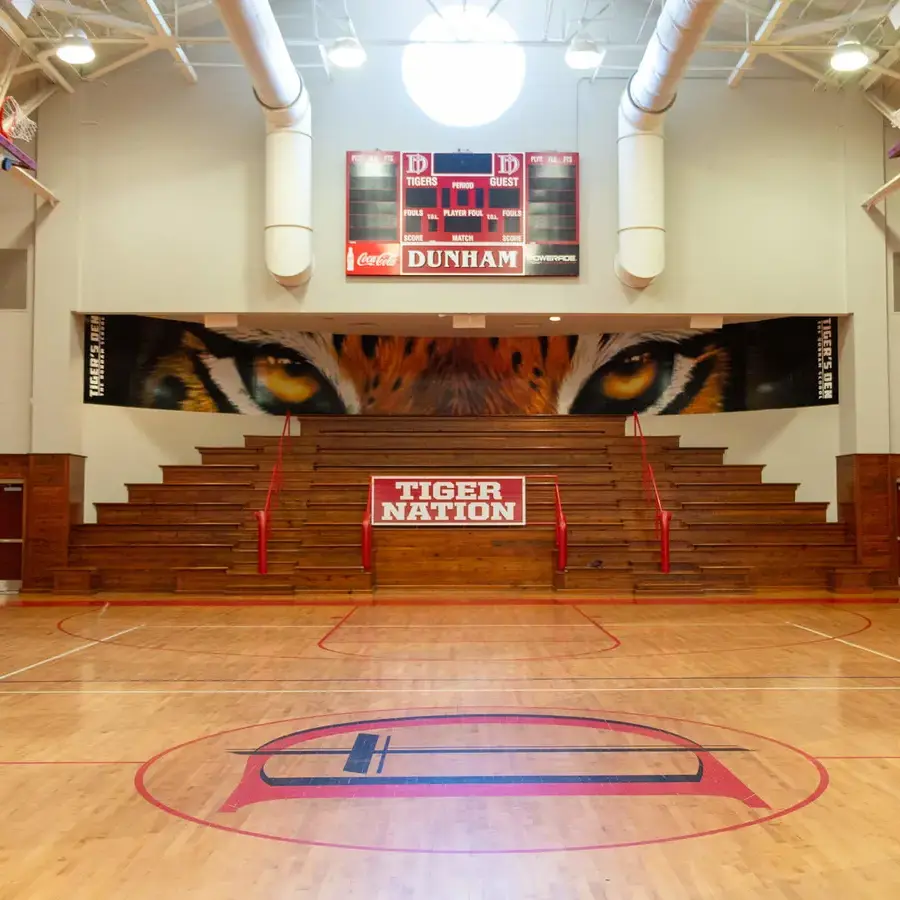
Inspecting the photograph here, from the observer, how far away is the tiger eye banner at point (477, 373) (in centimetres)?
1550

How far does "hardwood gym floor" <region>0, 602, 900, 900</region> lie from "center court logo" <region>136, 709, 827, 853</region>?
0.6 inches

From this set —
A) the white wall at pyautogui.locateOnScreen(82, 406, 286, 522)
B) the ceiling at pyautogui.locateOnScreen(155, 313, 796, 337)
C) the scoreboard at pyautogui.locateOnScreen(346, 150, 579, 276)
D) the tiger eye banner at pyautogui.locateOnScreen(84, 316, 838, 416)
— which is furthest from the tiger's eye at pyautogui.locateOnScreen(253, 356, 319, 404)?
the scoreboard at pyautogui.locateOnScreen(346, 150, 579, 276)

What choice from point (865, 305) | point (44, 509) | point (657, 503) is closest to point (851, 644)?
point (657, 503)

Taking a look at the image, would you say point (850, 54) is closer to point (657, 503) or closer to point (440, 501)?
point (657, 503)

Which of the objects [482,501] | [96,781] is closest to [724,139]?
[482,501]

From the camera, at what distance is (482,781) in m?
4.04

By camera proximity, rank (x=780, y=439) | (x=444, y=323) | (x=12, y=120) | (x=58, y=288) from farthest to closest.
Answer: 1. (x=780, y=439)
2. (x=444, y=323)
3. (x=58, y=288)
4. (x=12, y=120)

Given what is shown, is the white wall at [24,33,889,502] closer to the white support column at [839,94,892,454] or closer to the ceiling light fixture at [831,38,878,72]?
the white support column at [839,94,892,454]

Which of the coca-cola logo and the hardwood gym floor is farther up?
the coca-cola logo

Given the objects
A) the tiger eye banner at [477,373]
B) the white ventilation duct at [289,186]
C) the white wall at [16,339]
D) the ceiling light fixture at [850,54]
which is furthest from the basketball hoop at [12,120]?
the ceiling light fixture at [850,54]

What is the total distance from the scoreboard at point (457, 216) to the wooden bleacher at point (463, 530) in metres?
2.85

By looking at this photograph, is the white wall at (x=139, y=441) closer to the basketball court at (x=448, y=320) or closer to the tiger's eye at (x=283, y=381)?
the basketball court at (x=448, y=320)

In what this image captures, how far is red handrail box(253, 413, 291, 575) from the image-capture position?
11.2 m

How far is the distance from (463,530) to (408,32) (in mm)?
6892
